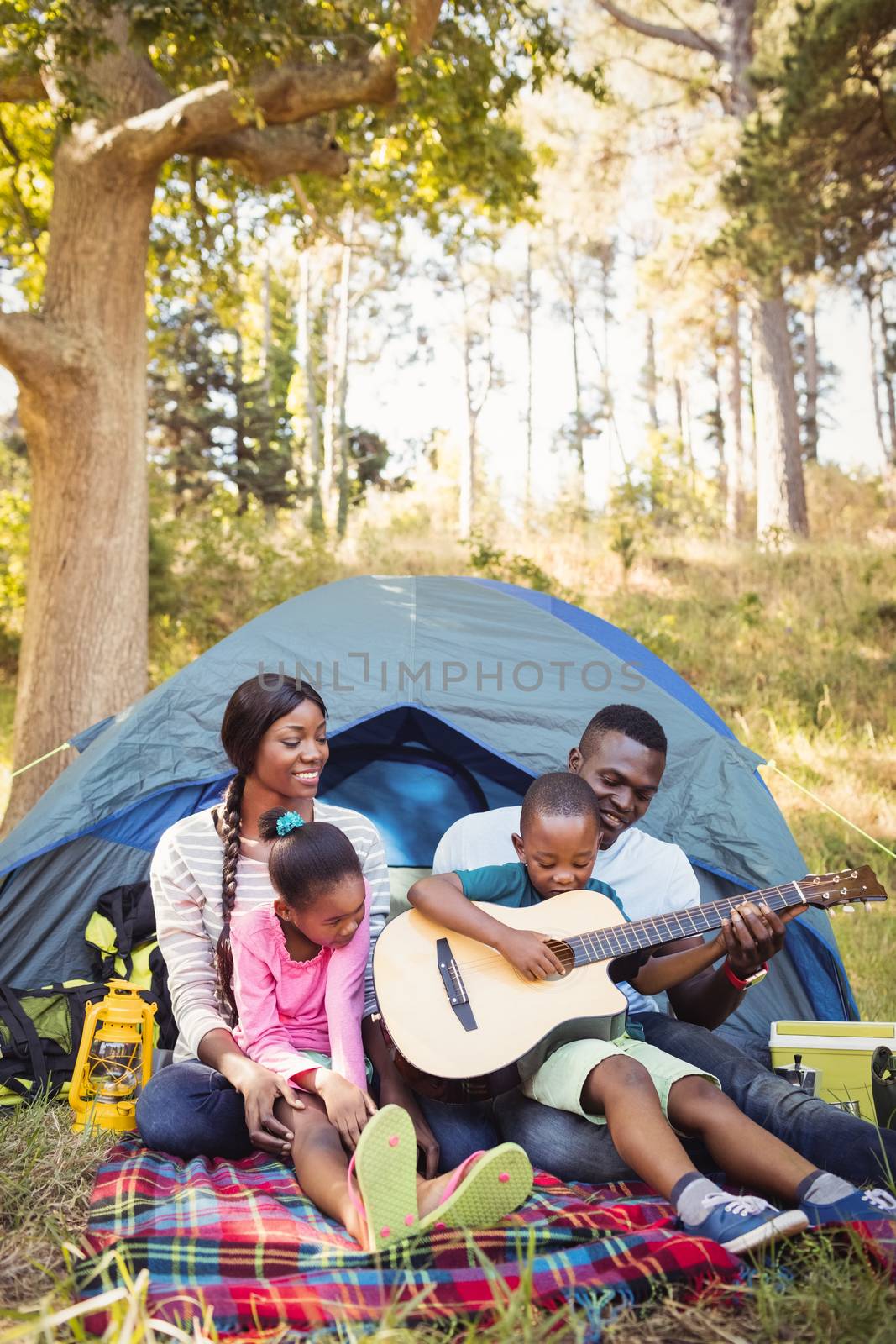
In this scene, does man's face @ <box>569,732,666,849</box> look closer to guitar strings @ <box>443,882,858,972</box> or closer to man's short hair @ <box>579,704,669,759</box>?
man's short hair @ <box>579,704,669,759</box>

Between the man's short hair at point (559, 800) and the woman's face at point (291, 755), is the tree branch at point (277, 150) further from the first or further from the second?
the man's short hair at point (559, 800)

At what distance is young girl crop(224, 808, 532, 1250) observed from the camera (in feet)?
5.84

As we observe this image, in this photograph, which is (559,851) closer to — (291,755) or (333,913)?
(333,913)

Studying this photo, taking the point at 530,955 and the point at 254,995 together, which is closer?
the point at 530,955

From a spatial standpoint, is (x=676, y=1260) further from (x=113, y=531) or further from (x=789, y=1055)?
(x=113, y=531)

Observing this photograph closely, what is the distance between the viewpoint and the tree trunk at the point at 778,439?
9688 mm

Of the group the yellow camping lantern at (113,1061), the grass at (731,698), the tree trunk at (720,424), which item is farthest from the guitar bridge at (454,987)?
the tree trunk at (720,424)

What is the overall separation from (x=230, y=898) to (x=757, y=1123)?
4.03ft

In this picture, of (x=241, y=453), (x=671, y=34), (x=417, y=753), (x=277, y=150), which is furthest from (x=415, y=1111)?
(x=241, y=453)

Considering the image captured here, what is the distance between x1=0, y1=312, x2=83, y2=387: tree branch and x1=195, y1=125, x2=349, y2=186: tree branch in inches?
50.2

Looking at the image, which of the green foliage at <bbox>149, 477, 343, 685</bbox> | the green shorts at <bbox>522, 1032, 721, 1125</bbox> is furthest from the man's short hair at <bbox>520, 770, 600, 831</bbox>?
the green foliage at <bbox>149, 477, 343, 685</bbox>

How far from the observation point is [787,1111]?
84.0 inches

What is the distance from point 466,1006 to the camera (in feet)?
7.12

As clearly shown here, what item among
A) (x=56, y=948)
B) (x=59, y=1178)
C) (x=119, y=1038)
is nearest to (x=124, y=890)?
(x=56, y=948)
